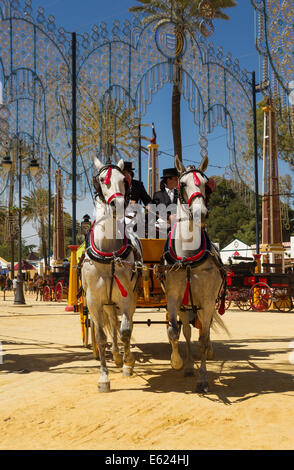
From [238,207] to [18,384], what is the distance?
178ft

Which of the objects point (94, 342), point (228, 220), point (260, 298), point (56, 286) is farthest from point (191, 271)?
point (228, 220)

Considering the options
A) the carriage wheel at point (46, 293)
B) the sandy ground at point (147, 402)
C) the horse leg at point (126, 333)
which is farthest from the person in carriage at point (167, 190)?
the carriage wheel at point (46, 293)

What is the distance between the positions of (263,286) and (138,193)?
12.3 metres

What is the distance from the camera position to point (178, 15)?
1582cm

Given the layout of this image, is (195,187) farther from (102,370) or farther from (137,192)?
(102,370)

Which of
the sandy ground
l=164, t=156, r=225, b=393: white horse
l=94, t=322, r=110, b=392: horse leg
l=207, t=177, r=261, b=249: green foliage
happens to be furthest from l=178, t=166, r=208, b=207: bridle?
l=207, t=177, r=261, b=249: green foliage

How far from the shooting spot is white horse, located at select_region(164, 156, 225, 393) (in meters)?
5.81

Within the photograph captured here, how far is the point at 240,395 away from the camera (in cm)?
551

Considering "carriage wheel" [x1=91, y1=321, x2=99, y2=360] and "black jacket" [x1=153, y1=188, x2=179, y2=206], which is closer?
"carriage wheel" [x1=91, y1=321, x2=99, y2=360]

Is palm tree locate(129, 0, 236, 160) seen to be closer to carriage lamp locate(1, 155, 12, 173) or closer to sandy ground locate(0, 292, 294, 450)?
carriage lamp locate(1, 155, 12, 173)

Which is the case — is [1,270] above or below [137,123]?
below

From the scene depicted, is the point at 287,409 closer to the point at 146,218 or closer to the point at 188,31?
the point at 146,218

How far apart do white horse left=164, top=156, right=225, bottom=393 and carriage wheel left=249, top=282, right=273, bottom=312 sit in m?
13.5
